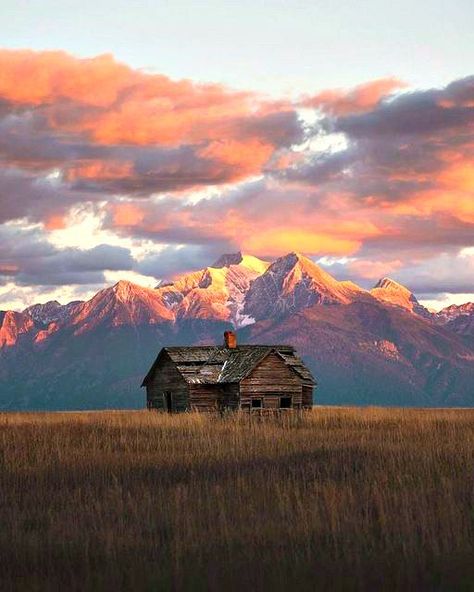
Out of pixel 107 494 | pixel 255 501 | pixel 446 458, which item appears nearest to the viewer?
pixel 255 501

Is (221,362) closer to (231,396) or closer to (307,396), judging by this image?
(231,396)

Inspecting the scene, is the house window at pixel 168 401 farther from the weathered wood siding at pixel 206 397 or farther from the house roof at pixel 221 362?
the weathered wood siding at pixel 206 397

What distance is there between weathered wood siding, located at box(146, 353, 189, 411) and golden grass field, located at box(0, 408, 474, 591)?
127 ft

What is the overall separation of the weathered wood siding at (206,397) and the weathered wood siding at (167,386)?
0.63m

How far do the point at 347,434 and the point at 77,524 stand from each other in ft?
65.4

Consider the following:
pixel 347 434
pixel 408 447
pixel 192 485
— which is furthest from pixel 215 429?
pixel 192 485

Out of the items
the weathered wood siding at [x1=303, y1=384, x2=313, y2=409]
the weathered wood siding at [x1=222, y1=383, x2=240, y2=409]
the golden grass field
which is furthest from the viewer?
the weathered wood siding at [x1=303, y1=384, x2=313, y2=409]

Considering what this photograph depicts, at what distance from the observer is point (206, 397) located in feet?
207

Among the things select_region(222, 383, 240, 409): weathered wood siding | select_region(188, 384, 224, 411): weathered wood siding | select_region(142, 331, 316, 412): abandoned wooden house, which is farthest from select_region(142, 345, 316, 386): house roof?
select_region(188, 384, 224, 411): weathered wood siding

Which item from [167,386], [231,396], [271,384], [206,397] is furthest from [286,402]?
[167,386]

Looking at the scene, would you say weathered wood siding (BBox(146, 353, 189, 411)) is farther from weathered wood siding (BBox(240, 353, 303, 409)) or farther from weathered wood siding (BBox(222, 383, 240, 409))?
weathered wood siding (BBox(240, 353, 303, 409))

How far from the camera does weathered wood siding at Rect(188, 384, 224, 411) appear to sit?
62.7 m

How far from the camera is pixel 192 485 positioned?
1897 cm

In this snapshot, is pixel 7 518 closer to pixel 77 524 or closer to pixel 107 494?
pixel 77 524
